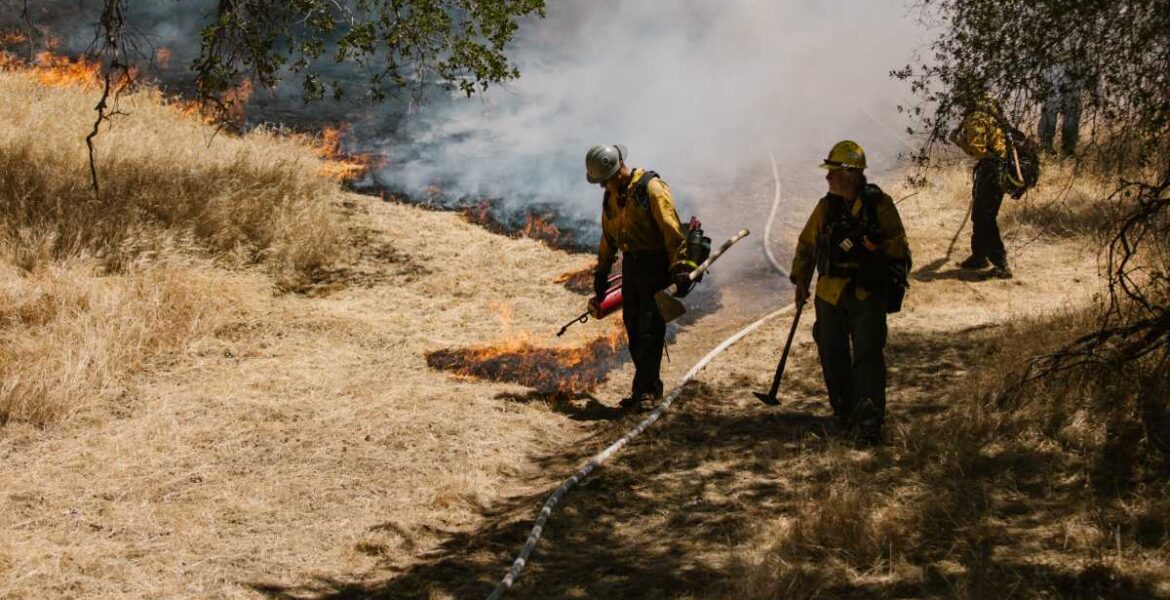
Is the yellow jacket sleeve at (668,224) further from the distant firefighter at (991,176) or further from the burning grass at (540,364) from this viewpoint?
the distant firefighter at (991,176)

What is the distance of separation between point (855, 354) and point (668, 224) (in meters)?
1.53

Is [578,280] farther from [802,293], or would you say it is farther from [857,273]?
[857,273]

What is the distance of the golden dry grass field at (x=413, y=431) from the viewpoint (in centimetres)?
465

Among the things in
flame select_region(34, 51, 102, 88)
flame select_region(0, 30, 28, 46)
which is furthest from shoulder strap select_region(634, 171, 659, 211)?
flame select_region(0, 30, 28, 46)

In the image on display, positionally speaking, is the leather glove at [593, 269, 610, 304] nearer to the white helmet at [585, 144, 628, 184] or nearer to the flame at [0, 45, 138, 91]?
the white helmet at [585, 144, 628, 184]

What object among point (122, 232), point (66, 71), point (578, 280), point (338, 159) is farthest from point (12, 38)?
point (578, 280)

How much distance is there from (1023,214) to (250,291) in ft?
27.0

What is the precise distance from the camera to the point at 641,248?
7.05 m

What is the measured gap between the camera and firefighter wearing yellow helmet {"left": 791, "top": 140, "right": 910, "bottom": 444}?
5.65 meters

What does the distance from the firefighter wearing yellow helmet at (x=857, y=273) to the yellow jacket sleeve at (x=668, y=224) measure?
0.91m

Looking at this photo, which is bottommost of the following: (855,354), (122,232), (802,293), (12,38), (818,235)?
(855,354)

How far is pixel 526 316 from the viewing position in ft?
30.6

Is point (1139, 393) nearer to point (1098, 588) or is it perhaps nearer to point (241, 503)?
point (1098, 588)

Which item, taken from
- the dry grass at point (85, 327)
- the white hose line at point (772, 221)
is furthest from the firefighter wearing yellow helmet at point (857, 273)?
the dry grass at point (85, 327)
